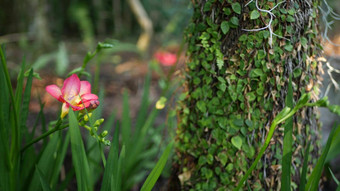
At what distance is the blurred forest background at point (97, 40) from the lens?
2521 mm

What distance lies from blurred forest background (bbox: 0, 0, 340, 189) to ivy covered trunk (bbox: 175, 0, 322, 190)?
764 mm

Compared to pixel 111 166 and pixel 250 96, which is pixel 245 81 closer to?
pixel 250 96

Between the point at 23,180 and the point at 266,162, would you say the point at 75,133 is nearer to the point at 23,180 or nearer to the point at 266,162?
the point at 23,180

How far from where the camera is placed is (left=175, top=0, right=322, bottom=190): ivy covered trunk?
36.2 inches

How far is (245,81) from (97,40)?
3.71m

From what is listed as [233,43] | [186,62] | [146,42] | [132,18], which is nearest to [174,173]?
[186,62]

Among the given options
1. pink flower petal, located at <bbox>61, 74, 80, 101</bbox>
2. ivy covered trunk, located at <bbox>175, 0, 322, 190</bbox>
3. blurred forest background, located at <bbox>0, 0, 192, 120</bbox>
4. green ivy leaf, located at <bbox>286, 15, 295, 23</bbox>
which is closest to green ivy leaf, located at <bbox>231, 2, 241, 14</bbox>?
ivy covered trunk, located at <bbox>175, 0, 322, 190</bbox>

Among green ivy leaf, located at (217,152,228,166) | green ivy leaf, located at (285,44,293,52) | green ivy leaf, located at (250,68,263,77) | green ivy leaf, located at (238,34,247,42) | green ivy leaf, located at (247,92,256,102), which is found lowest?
green ivy leaf, located at (217,152,228,166)

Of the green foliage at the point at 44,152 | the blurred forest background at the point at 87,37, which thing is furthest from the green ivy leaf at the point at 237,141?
the blurred forest background at the point at 87,37

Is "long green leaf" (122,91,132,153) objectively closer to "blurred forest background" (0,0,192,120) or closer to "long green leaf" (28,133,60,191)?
"long green leaf" (28,133,60,191)

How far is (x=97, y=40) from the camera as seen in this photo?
4355 millimetres

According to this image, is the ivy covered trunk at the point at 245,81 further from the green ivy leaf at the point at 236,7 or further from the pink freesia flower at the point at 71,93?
the pink freesia flower at the point at 71,93

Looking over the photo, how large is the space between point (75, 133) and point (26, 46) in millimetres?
3103

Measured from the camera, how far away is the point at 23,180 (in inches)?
37.9
